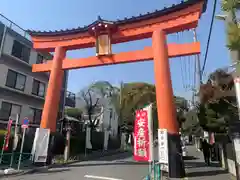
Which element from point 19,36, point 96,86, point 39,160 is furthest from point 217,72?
point 96,86

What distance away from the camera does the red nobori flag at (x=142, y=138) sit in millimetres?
7484

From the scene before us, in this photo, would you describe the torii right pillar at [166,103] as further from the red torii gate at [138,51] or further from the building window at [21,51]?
the building window at [21,51]

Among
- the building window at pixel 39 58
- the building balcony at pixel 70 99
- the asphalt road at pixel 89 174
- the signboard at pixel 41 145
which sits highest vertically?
the building window at pixel 39 58

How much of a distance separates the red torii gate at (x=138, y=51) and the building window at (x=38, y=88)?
683cm

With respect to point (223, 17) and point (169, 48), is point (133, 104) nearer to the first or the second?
point (169, 48)

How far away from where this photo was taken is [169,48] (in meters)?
11.9

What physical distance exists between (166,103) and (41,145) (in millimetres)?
8064

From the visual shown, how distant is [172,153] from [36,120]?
1588 cm

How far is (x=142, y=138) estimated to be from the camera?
7.77 m

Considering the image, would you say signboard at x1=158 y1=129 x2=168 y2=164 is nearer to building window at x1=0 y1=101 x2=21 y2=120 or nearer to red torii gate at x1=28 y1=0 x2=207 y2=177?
red torii gate at x1=28 y1=0 x2=207 y2=177

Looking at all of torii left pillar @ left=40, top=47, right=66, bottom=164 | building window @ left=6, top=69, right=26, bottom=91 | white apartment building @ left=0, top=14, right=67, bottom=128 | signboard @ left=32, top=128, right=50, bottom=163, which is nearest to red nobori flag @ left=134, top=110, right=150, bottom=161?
signboard @ left=32, top=128, right=50, bottom=163

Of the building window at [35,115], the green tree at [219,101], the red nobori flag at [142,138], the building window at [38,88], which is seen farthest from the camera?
the building window at [38,88]

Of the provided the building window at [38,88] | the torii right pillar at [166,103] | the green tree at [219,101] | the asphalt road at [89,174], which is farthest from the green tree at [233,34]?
the building window at [38,88]

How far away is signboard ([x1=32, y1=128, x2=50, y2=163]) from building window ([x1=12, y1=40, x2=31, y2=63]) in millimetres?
9576
